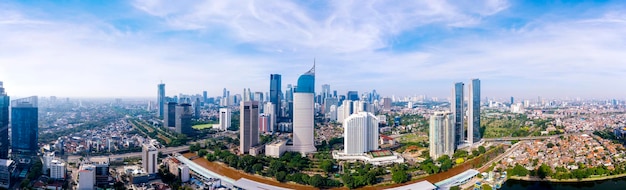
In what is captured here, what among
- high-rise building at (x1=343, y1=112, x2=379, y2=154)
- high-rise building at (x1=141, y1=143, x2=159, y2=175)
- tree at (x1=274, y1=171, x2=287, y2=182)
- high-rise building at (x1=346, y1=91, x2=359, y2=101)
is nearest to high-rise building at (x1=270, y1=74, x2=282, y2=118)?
high-rise building at (x1=346, y1=91, x2=359, y2=101)

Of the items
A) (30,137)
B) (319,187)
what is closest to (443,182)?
(319,187)

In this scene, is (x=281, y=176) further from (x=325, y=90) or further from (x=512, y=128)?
(x=325, y=90)

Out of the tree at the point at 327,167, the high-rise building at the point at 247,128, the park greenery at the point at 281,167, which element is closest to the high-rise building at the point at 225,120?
the high-rise building at the point at 247,128

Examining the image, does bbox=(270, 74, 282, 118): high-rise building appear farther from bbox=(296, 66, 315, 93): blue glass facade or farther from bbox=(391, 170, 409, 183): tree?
bbox=(391, 170, 409, 183): tree

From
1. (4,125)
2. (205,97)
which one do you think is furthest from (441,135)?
(205,97)

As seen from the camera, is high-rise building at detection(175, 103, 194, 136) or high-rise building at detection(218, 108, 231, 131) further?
high-rise building at detection(218, 108, 231, 131)

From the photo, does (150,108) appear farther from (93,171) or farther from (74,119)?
(93,171)
